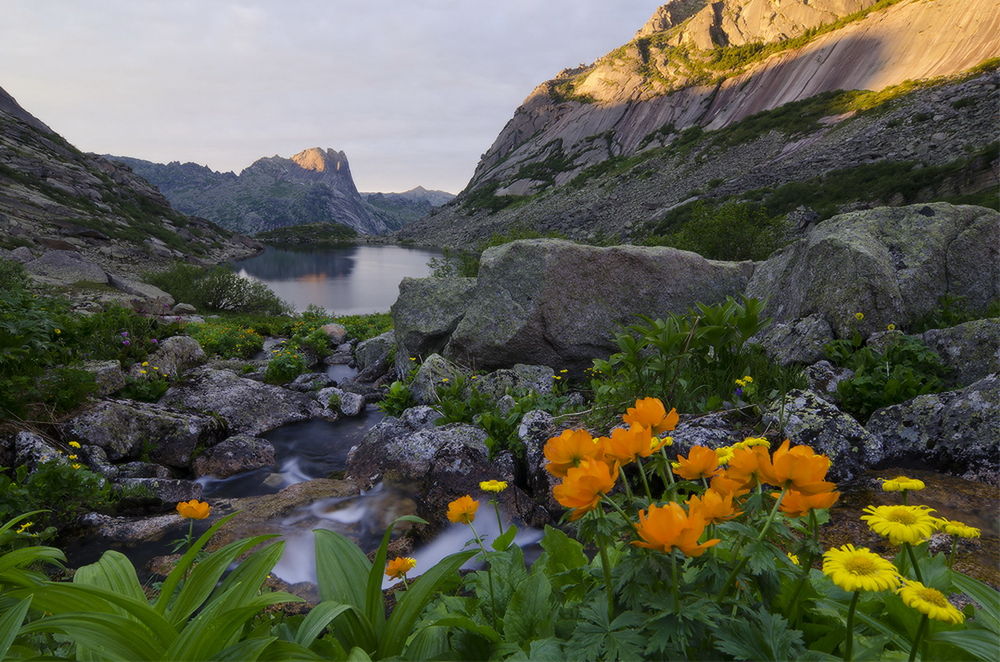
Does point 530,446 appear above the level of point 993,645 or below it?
below

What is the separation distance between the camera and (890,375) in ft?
16.3

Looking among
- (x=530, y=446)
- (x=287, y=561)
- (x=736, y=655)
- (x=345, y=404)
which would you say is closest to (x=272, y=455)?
(x=345, y=404)

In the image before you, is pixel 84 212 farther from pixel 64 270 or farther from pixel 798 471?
pixel 798 471

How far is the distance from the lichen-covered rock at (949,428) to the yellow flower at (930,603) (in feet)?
12.2

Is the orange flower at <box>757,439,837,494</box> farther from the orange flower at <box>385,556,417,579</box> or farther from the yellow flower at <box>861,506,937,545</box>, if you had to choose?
the orange flower at <box>385,556,417,579</box>

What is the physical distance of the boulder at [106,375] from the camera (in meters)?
7.44

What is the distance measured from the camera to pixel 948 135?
112ft

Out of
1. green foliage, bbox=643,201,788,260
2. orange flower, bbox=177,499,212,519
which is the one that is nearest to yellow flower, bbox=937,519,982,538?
orange flower, bbox=177,499,212,519

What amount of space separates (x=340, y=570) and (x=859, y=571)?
199 cm

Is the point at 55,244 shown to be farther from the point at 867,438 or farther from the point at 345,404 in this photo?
the point at 867,438

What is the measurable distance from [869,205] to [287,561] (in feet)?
118

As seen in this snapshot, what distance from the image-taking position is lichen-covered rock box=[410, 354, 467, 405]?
7758 millimetres

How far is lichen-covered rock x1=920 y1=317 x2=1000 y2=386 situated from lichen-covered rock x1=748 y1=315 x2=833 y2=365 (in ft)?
3.53

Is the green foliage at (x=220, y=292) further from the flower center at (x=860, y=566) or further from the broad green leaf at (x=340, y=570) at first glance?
the flower center at (x=860, y=566)
